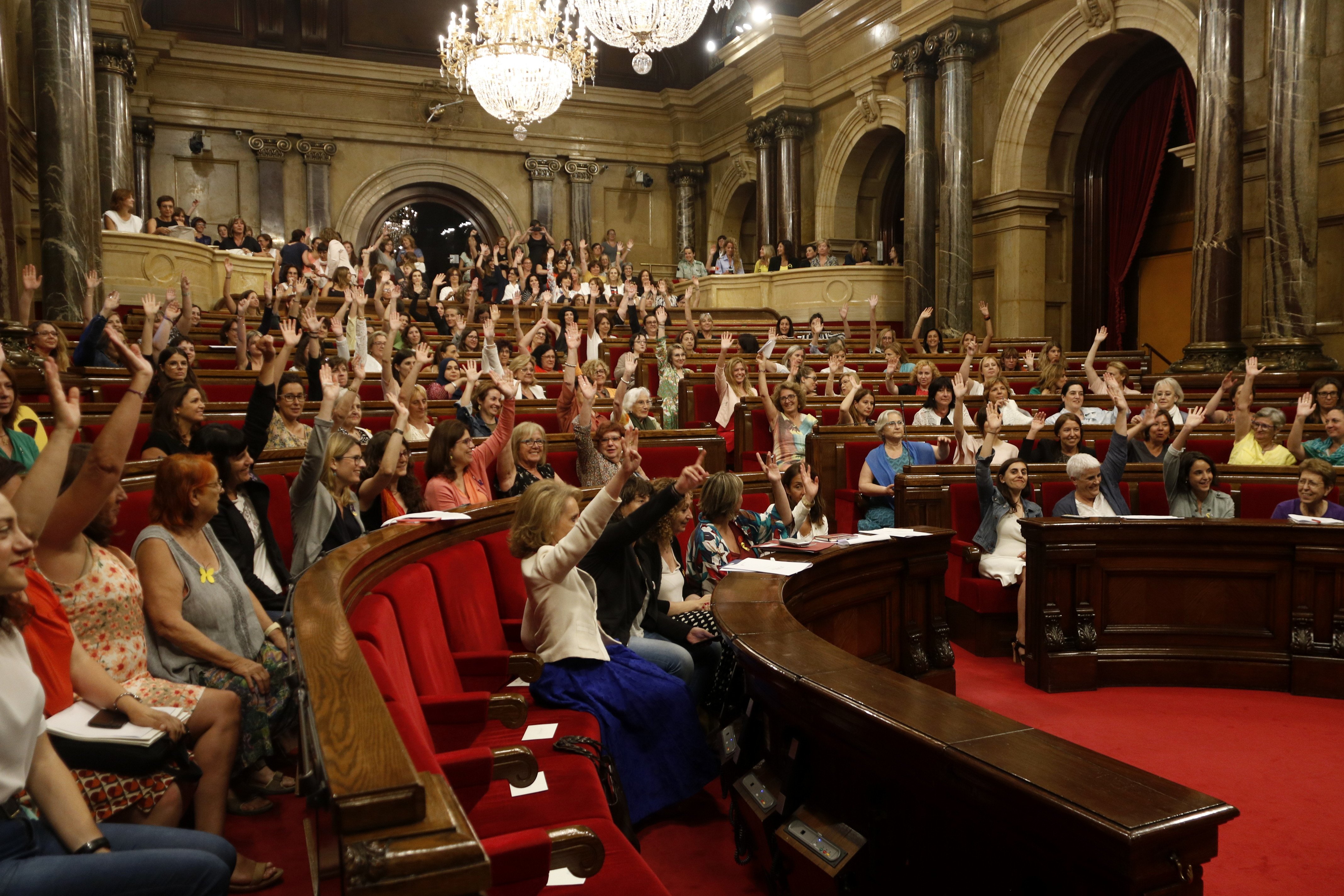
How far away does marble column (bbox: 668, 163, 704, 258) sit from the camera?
16875mm

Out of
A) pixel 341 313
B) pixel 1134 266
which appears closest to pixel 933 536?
pixel 341 313

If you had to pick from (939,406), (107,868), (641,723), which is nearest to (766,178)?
(939,406)

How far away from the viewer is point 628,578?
3.04 m

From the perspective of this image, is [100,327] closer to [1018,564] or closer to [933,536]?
[933,536]

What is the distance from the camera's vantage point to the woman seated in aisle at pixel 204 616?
88.0 inches

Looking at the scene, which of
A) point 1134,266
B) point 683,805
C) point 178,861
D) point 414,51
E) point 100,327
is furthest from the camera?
point 414,51

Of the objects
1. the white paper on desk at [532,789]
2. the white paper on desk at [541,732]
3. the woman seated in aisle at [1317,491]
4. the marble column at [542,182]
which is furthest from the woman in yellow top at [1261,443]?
the marble column at [542,182]

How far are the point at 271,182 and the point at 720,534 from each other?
1320 centimetres

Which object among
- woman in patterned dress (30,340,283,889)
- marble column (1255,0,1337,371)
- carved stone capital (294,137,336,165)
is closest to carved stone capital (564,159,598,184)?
carved stone capital (294,137,336,165)

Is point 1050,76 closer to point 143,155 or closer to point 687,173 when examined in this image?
point 687,173

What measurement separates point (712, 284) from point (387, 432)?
34.4 feet

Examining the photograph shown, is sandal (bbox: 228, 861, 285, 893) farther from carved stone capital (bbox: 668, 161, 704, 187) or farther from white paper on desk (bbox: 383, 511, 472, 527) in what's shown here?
carved stone capital (bbox: 668, 161, 704, 187)

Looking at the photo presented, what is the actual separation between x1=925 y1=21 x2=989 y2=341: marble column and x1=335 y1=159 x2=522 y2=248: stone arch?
7479 millimetres

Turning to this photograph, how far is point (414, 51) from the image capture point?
15469mm
